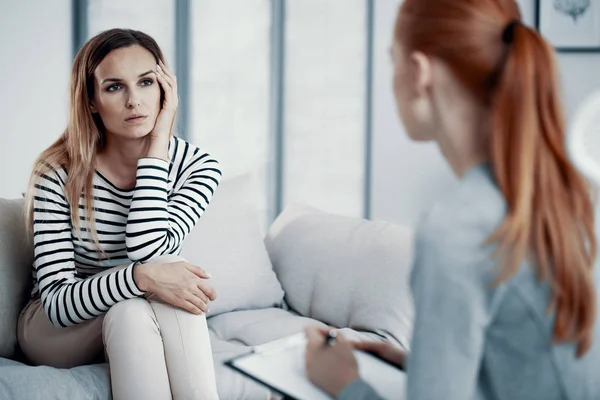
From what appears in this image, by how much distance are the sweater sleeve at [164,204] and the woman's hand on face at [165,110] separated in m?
0.07

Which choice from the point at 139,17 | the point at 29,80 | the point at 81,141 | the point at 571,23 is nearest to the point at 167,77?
the point at 81,141

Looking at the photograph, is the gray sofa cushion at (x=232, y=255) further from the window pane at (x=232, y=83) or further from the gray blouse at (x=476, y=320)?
the window pane at (x=232, y=83)

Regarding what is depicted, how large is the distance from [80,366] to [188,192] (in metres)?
0.46

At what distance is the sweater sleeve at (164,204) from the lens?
144 centimetres

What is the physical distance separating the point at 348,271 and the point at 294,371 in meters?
0.99

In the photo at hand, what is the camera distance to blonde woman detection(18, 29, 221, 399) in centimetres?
130

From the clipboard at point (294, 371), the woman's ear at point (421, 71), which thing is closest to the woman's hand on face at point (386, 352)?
Answer: the clipboard at point (294, 371)

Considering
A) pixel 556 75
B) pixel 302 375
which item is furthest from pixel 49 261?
pixel 556 75

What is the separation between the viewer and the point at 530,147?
0.67m

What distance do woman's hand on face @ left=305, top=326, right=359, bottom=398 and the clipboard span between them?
13 mm

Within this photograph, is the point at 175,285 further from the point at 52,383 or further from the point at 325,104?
the point at 325,104

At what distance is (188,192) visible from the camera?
5.21ft

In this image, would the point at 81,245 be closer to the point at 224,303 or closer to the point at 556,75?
the point at 224,303

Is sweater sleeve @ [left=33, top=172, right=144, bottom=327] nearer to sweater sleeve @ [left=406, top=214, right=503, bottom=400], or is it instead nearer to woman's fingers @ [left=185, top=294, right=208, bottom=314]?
woman's fingers @ [left=185, top=294, right=208, bottom=314]
